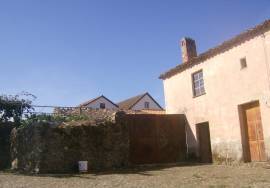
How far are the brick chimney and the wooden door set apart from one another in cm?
576

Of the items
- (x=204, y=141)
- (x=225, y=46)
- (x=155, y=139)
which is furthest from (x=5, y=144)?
(x=225, y=46)

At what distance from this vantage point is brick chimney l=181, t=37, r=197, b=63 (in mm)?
20469

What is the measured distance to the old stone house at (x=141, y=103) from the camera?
4409cm

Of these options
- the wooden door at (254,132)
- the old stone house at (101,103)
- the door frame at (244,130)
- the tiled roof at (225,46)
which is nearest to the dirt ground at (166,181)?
the wooden door at (254,132)

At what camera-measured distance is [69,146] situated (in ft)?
49.8

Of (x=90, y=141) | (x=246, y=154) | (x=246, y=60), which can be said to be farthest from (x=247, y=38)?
(x=90, y=141)

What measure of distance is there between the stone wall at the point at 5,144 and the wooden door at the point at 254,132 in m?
11.3

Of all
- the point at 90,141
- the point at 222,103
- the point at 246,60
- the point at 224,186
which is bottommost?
the point at 224,186

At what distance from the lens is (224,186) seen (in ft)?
31.1

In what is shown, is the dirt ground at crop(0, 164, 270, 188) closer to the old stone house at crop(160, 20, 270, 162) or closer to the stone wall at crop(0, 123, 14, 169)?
the old stone house at crop(160, 20, 270, 162)

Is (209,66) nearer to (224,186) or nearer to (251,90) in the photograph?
(251,90)

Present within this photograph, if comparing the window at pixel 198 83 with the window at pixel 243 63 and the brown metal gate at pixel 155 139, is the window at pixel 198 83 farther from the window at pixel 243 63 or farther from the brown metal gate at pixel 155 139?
the window at pixel 243 63

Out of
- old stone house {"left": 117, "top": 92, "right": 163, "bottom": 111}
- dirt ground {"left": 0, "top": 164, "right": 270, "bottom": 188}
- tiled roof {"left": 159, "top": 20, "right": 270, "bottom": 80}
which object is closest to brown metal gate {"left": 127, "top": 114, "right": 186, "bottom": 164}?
tiled roof {"left": 159, "top": 20, "right": 270, "bottom": 80}

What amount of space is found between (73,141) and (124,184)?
5.43 meters
